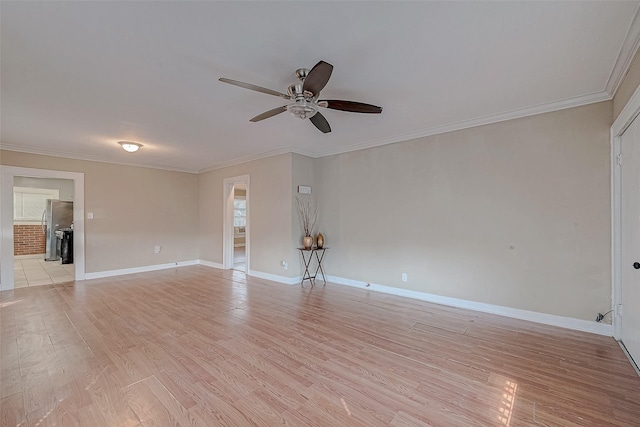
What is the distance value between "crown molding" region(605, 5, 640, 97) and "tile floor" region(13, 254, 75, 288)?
7995 mm

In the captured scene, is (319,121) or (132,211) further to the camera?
(132,211)

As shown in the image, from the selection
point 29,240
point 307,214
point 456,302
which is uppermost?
point 307,214

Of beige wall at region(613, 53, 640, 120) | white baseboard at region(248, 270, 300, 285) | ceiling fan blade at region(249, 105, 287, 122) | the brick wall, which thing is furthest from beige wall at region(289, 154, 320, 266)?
the brick wall

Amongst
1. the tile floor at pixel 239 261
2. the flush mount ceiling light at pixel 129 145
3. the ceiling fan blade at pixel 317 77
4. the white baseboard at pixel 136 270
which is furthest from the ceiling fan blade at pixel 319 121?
the white baseboard at pixel 136 270

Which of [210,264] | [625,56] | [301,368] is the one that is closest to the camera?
[625,56]

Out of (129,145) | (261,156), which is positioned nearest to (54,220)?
(129,145)

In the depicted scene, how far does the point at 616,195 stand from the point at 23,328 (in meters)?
6.29

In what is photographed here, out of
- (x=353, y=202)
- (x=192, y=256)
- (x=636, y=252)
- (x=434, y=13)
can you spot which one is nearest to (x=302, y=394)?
(x=434, y=13)

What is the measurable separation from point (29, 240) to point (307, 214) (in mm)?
8594

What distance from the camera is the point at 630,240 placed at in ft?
7.89

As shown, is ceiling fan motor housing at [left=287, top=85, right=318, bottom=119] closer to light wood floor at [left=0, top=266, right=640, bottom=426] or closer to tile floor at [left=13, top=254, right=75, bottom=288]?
light wood floor at [left=0, top=266, right=640, bottom=426]

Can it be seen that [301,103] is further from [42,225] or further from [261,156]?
[42,225]

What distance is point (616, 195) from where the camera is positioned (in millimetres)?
2684

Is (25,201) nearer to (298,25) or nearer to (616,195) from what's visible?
(298,25)
